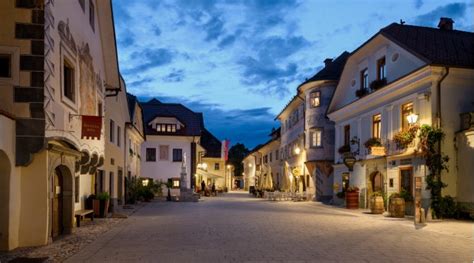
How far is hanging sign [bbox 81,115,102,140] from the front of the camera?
14543 mm

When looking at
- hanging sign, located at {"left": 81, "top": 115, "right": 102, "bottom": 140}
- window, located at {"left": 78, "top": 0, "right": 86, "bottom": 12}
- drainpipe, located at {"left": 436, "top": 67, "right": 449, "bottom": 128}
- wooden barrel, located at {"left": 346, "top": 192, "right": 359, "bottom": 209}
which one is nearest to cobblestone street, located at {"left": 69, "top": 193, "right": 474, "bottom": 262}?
hanging sign, located at {"left": 81, "top": 115, "right": 102, "bottom": 140}

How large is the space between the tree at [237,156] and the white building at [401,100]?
77.6 m

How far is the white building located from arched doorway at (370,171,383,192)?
41 mm

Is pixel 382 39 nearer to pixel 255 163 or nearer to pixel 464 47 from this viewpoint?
pixel 464 47

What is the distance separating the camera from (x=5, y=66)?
11.4m

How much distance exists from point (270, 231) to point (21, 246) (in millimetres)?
7022

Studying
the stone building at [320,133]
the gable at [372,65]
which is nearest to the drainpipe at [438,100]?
the gable at [372,65]

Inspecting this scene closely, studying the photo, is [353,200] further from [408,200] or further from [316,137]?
[316,137]

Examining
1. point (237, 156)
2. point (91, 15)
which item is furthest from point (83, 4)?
point (237, 156)

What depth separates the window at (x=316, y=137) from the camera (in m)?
36.3

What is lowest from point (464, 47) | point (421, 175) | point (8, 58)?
point (421, 175)

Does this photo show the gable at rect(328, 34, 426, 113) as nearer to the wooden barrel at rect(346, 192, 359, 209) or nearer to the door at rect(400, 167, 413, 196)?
the door at rect(400, 167, 413, 196)

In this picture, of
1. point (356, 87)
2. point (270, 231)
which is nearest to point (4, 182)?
point (270, 231)

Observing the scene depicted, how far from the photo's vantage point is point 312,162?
1433 inches
